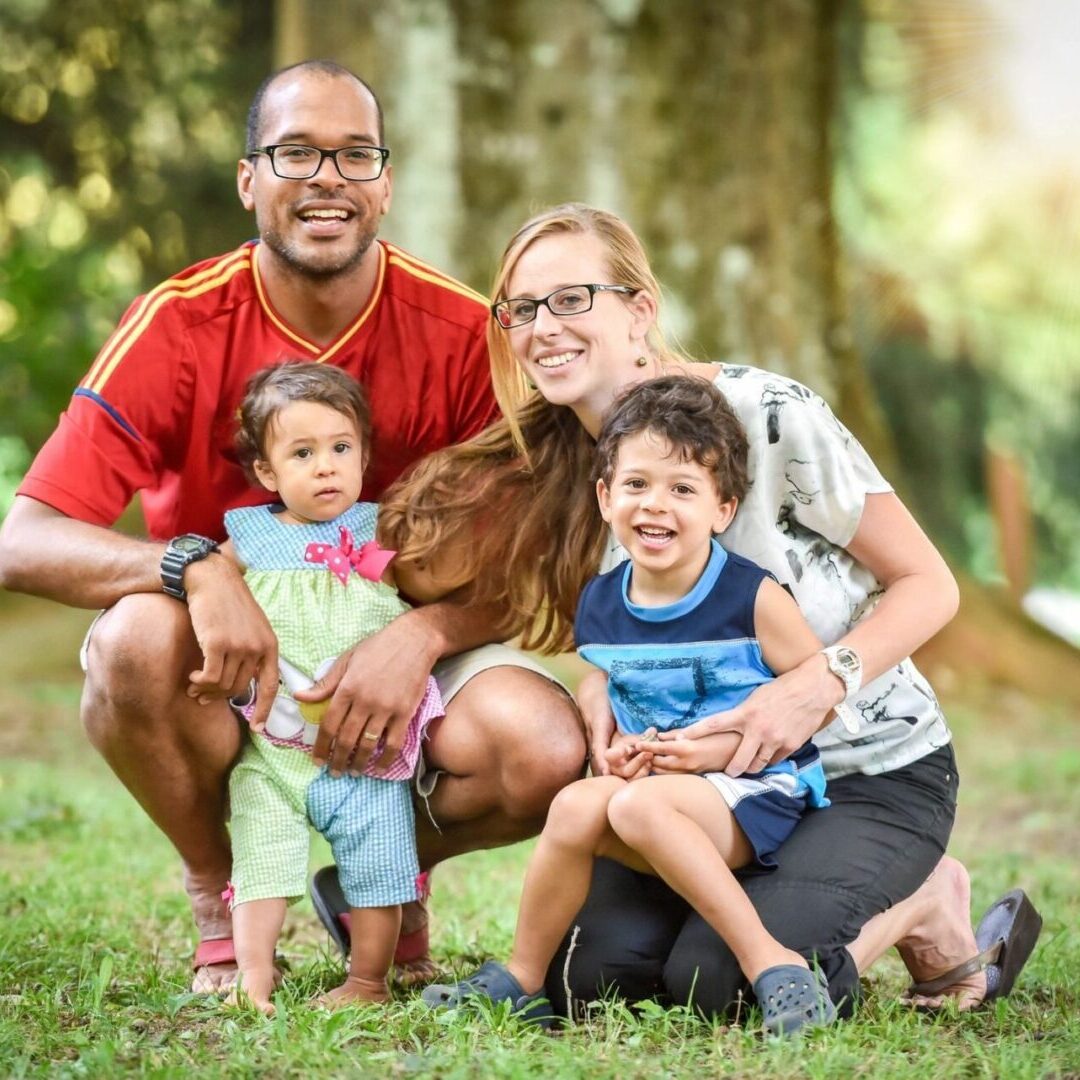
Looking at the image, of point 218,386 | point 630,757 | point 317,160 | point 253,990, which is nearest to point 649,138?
point 317,160

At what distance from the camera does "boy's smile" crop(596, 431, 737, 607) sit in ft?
9.27

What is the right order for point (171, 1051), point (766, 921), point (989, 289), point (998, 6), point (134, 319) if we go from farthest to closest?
point (989, 289) < point (998, 6) < point (134, 319) < point (766, 921) < point (171, 1051)

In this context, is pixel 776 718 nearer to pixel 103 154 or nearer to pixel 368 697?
pixel 368 697

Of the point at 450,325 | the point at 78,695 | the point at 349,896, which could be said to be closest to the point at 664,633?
the point at 349,896

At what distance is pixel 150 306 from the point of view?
3.41 metres

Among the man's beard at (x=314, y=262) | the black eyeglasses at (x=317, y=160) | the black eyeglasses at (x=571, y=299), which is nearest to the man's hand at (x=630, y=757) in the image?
the black eyeglasses at (x=571, y=299)

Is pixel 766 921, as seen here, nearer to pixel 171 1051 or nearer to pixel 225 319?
pixel 171 1051

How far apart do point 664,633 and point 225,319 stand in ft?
4.13

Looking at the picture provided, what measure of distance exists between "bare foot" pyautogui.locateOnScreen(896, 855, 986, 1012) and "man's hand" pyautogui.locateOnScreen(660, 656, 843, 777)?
444 mm

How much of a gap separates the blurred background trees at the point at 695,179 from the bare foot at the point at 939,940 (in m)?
4.27

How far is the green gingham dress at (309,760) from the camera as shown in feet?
9.91

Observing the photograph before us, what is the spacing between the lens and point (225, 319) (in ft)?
11.5

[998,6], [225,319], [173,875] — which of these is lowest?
[173,875]

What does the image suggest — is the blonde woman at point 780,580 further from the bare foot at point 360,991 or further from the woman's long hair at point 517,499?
the bare foot at point 360,991
